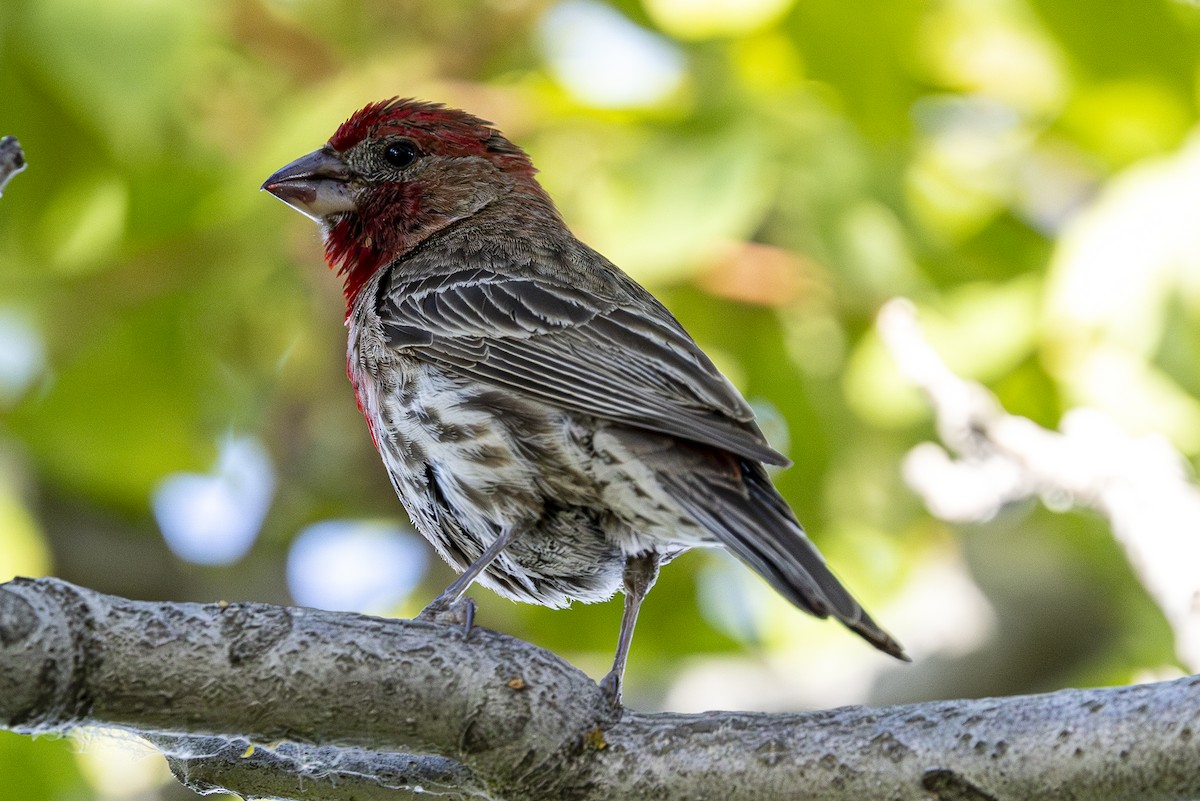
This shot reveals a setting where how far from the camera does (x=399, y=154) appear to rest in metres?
4.62

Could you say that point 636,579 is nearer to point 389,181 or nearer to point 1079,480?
point 1079,480

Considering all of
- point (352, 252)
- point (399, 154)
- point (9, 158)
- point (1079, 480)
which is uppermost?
point (399, 154)

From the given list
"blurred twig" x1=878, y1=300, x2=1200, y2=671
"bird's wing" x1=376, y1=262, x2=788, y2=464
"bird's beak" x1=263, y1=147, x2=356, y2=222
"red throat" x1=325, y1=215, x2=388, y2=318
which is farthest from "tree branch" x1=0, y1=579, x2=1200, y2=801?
"bird's beak" x1=263, y1=147, x2=356, y2=222

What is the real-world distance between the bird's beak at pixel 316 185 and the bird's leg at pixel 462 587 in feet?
4.54

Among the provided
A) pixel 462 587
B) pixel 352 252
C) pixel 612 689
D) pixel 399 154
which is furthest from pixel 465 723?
pixel 399 154

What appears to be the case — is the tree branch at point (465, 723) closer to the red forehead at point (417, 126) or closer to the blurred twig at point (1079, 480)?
the blurred twig at point (1079, 480)

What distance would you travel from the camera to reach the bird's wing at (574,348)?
3354 mm

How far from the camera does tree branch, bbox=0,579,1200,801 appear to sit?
8.03 feet

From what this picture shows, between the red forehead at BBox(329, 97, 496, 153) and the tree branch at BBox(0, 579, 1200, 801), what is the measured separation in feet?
7.15

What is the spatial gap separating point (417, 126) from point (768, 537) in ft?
7.19

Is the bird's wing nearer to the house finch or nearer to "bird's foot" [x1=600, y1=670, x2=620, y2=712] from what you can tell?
the house finch

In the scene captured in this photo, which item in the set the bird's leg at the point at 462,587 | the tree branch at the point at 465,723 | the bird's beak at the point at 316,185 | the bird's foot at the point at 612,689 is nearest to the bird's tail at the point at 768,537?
the tree branch at the point at 465,723

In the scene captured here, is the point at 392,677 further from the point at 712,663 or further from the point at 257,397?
the point at 257,397

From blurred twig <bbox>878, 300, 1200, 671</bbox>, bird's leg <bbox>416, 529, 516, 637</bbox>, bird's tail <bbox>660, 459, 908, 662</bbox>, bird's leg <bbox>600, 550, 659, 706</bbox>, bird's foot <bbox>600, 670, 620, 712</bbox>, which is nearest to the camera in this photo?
bird's tail <bbox>660, 459, 908, 662</bbox>
